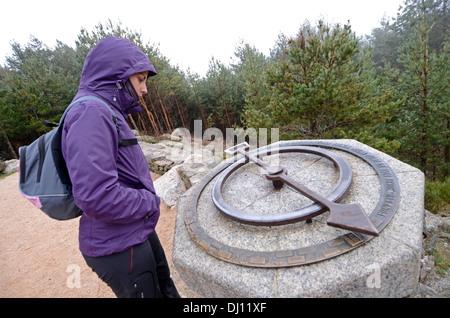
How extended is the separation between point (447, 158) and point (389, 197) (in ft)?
38.4

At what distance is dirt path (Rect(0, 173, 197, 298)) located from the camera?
3.22 m

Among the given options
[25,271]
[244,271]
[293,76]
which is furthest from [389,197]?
[25,271]

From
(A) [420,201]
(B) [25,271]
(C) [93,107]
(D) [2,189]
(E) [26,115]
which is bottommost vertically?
(B) [25,271]

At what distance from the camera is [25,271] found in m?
3.85

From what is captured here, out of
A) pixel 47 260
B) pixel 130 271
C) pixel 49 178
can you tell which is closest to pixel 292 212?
pixel 130 271

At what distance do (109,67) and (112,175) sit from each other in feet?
2.48

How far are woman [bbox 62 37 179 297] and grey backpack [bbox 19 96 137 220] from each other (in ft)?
0.28

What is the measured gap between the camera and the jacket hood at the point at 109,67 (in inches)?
57.1

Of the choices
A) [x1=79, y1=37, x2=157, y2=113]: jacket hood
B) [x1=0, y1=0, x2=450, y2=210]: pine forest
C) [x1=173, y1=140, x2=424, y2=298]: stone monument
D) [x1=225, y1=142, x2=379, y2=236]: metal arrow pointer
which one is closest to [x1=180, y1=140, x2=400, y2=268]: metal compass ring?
[x1=173, y1=140, x2=424, y2=298]: stone monument

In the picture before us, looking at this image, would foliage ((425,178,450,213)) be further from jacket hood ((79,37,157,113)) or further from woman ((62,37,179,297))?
jacket hood ((79,37,157,113))

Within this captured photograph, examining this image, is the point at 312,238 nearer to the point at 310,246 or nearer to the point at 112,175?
the point at 310,246

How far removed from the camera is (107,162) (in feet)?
4.00
